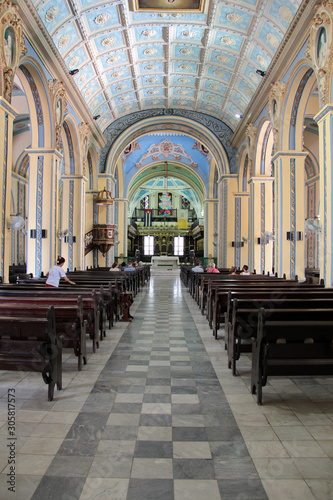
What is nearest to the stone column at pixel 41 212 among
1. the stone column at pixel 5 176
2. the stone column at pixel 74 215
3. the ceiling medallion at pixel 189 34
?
the stone column at pixel 5 176

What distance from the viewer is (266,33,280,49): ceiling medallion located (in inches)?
419

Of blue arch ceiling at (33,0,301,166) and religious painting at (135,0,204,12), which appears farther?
religious painting at (135,0,204,12)

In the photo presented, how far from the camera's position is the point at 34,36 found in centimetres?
917

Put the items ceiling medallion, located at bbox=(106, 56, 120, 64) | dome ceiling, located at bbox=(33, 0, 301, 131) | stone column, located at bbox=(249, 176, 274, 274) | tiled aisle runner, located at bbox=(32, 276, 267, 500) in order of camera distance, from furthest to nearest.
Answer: stone column, located at bbox=(249, 176, 274, 274)
ceiling medallion, located at bbox=(106, 56, 120, 64)
dome ceiling, located at bbox=(33, 0, 301, 131)
tiled aisle runner, located at bbox=(32, 276, 267, 500)

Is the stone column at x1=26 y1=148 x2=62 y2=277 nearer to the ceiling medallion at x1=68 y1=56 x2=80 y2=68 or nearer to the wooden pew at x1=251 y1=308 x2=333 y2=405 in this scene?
the ceiling medallion at x1=68 y1=56 x2=80 y2=68

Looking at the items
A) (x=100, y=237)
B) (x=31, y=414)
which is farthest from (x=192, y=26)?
(x=31, y=414)

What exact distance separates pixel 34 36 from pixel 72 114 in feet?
14.6

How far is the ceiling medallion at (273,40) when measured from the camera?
34.9 ft

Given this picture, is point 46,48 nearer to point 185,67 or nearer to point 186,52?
point 186,52

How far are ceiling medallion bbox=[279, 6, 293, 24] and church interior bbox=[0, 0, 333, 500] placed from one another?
0.25 feet

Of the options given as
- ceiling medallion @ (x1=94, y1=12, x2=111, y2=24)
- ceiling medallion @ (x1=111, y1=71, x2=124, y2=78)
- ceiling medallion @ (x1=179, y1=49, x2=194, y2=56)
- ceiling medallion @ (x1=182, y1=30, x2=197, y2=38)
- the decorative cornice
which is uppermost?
ceiling medallion @ (x1=179, y1=49, x2=194, y2=56)

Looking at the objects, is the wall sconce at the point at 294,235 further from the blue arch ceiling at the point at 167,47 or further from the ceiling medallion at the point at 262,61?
the ceiling medallion at the point at 262,61

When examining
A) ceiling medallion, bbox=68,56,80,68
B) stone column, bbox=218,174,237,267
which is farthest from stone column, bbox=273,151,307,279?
stone column, bbox=218,174,237,267

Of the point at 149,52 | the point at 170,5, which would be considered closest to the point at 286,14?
the point at 170,5
